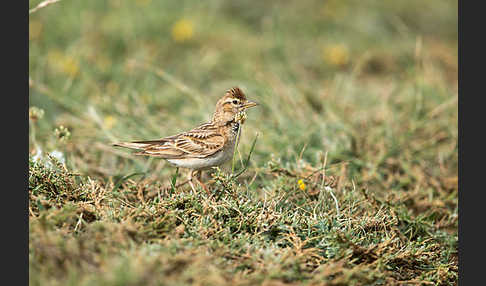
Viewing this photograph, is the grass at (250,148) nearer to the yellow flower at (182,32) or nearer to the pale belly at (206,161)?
the yellow flower at (182,32)

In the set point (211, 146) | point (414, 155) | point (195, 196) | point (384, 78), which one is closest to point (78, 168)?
point (211, 146)

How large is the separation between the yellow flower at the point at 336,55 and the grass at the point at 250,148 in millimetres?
32

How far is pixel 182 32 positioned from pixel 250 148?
415cm

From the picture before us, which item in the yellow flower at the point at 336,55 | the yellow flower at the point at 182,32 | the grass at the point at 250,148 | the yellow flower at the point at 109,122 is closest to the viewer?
the grass at the point at 250,148

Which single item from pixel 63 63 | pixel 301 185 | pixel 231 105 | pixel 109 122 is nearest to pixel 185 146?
pixel 231 105

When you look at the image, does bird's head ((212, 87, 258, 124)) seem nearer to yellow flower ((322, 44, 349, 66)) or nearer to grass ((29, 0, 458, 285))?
grass ((29, 0, 458, 285))

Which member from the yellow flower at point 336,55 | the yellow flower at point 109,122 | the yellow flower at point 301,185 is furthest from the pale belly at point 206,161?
the yellow flower at point 336,55

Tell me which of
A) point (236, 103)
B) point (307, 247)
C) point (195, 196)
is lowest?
point (307, 247)

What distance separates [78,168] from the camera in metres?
5.00

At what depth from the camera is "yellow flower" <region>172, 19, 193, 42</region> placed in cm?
895

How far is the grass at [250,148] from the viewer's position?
3.02 metres

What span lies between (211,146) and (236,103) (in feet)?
1.89

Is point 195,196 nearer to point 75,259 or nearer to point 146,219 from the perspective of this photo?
point 146,219

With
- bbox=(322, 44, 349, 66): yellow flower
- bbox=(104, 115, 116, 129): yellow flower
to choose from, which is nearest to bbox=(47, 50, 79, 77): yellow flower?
bbox=(104, 115, 116, 129): yellow flower
